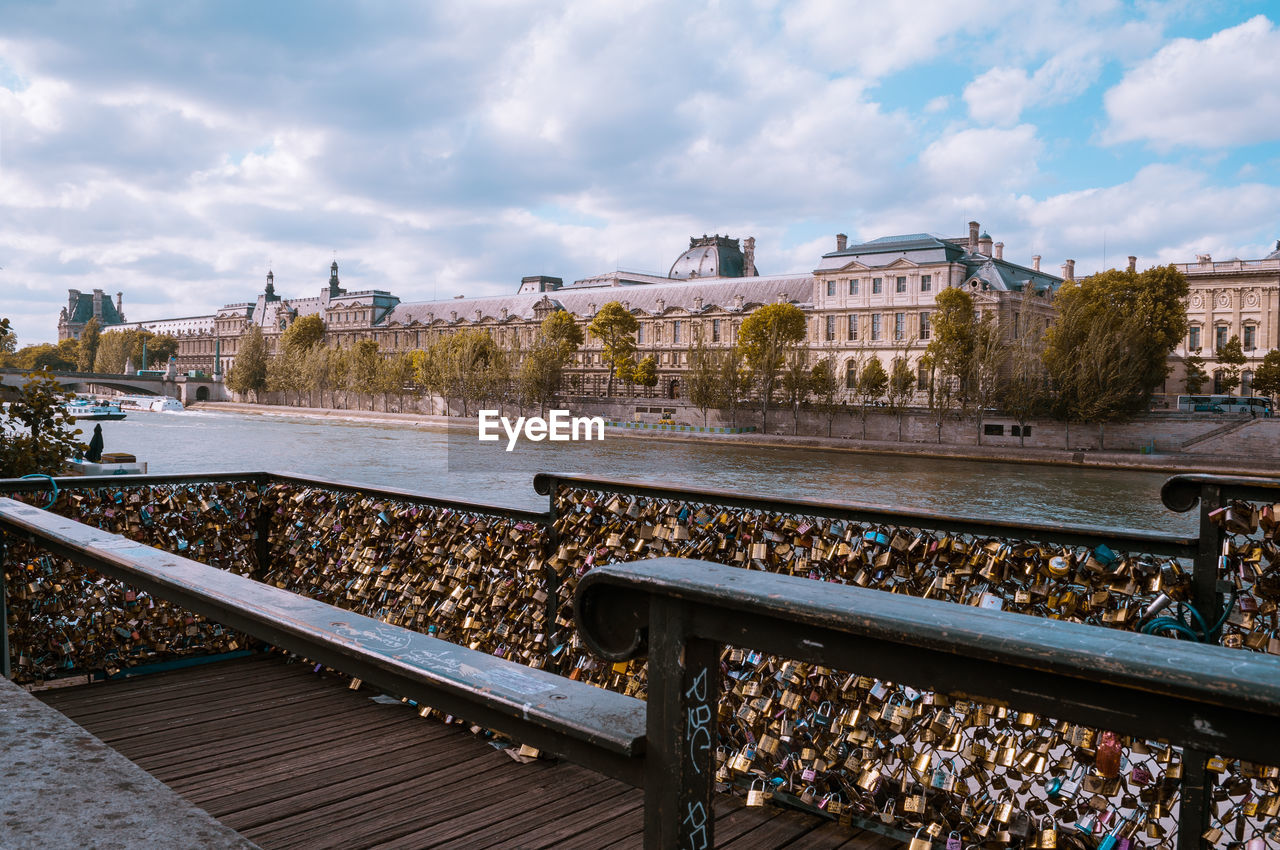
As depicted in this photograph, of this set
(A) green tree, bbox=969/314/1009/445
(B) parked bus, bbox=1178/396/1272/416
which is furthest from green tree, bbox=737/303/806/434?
(B) parked bus, bbox=1178/396/1272/416

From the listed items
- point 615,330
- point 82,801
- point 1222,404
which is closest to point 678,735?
point 82,801

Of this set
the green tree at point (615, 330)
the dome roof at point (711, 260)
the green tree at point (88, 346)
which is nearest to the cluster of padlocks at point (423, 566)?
the green tree at point (615, 330)

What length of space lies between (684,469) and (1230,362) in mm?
33345

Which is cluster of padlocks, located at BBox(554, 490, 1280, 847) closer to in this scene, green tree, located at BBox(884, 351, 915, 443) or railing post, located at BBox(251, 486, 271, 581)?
railing post, located at BBox(251, 486, 271, 581)

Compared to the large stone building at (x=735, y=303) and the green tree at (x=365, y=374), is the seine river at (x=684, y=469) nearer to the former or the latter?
the large stone building at (x=735, y=303)

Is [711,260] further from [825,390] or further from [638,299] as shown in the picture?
[825,390]

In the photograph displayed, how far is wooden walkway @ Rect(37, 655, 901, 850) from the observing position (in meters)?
2.45

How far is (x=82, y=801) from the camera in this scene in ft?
3.27

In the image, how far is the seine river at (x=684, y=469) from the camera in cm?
2220

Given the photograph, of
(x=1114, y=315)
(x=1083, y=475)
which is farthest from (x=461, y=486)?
(x=1114, y=315)

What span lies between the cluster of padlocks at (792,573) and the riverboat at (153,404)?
7164cm

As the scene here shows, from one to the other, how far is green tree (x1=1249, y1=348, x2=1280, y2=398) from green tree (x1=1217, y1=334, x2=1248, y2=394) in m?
2.47

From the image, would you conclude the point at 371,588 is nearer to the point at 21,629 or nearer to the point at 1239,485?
the point at 21,629

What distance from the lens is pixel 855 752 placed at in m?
2.61
